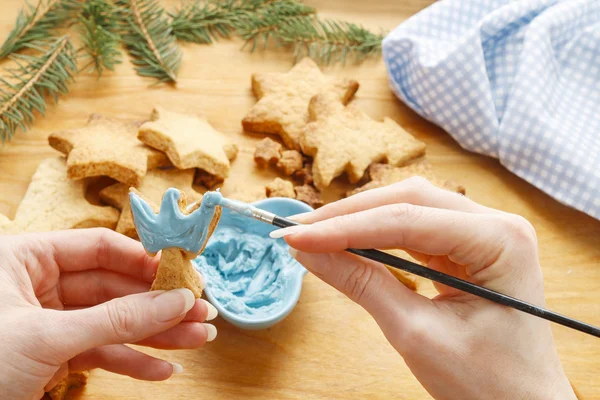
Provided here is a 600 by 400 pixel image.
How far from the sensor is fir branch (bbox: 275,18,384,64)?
2198 mm

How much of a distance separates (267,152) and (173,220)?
79 centimetres

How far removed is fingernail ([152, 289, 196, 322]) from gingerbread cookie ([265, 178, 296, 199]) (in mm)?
603

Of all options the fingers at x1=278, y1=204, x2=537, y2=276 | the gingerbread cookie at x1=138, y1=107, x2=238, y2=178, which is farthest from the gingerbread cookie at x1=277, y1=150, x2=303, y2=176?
the fingers at x1=278, y1=204, x2=537, y2=276

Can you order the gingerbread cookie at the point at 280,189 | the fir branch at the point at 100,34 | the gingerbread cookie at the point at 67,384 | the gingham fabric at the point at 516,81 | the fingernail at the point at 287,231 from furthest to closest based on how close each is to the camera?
the fir branch at the point at 100,34 → the gingham fabric at the point at 516,81 → the gingerbread cookie at the point at 280,189 → the gingerbread cookie at the point at 67,384 → the fingernail at the point at 287,231

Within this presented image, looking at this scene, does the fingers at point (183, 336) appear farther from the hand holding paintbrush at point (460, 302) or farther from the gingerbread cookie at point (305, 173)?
the gingerbread cookie at point (305, 173)

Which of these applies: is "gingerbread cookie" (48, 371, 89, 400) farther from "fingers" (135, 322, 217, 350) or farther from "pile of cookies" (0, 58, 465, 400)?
"pile of cookies" (0, 58, 465, 400)

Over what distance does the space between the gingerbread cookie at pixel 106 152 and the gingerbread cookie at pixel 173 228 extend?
1.75 feet

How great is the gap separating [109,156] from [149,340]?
0.55 metres

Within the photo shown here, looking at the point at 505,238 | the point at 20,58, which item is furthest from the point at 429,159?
the point at 20,58

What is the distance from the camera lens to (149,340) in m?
1.42

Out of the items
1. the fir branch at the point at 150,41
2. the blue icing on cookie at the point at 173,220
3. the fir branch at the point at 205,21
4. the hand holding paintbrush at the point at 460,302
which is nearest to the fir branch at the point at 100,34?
the fir branch at the point at 150,41

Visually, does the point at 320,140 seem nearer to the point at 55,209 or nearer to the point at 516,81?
the point at 516,81

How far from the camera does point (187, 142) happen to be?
1.77m

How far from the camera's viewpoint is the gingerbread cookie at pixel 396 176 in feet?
6.04
